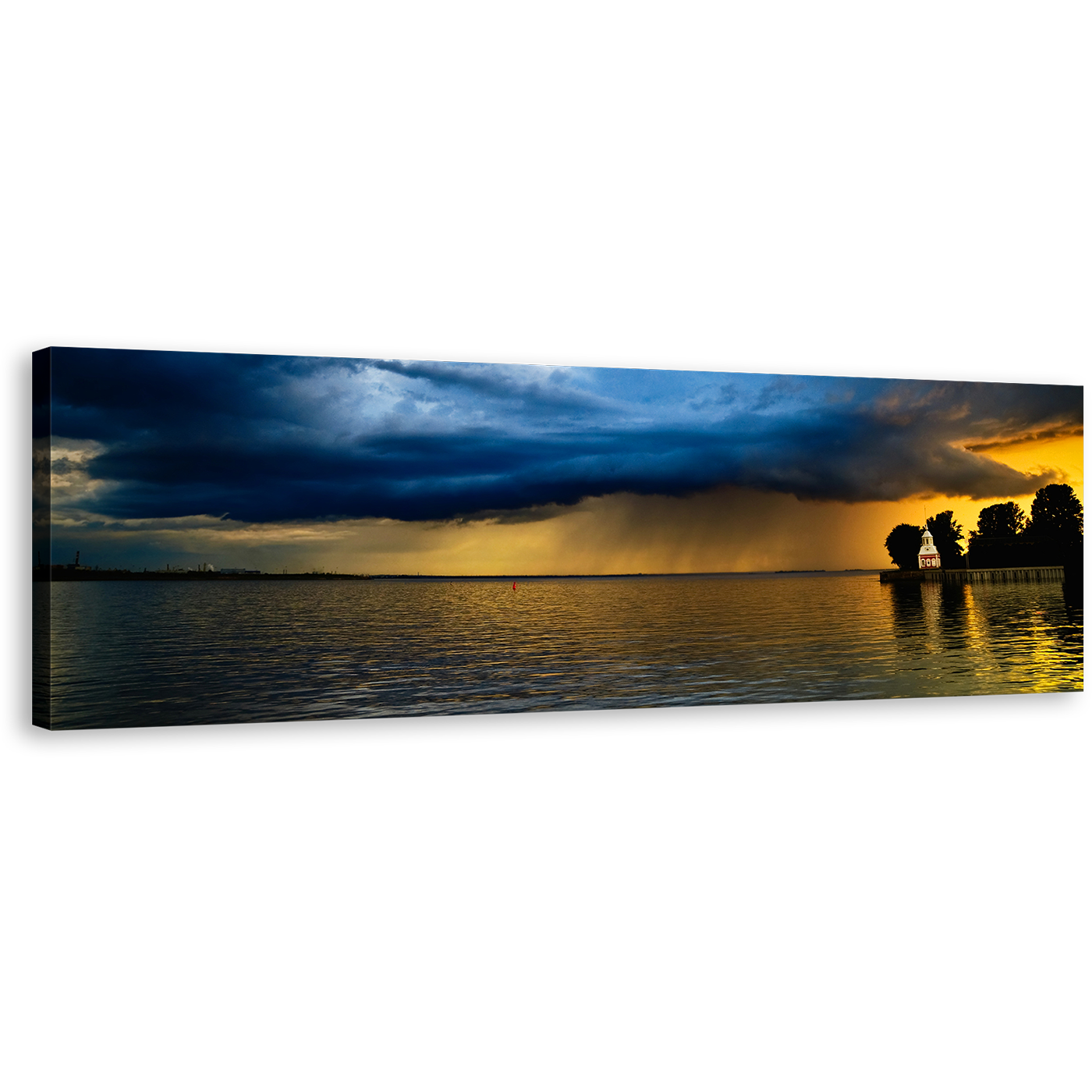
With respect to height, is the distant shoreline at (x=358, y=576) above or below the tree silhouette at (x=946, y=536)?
below

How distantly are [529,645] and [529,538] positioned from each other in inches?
59.1

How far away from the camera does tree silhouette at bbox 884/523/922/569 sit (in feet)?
57.5

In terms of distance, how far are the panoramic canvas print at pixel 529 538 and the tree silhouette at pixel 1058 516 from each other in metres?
0.04

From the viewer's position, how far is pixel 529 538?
51.5 feet

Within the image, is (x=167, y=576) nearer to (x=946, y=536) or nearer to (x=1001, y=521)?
(x=946, y=536)

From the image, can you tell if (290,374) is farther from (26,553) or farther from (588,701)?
(588,701)

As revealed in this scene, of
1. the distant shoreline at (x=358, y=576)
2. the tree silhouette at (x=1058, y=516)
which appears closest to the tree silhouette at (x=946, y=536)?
the distant shoreline at (x=358, y=576)

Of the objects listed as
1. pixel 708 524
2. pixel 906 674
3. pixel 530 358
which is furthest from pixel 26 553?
pixel 906 674

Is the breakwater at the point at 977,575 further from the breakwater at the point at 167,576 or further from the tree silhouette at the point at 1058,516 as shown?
the breakwater at the point at 167,576

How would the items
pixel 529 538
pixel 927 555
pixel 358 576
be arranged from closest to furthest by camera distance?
1. pixel 358 576
2. pixel 529 538
3. pixel 927 555

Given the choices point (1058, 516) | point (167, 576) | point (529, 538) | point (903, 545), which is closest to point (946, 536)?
point (903, 545)

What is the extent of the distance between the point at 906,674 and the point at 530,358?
698 centimetres

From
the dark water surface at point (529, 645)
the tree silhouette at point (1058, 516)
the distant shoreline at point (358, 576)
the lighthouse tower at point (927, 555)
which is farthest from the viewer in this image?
the lighthouse tower at point (927, 555)

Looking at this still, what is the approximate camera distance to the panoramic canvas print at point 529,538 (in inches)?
511
